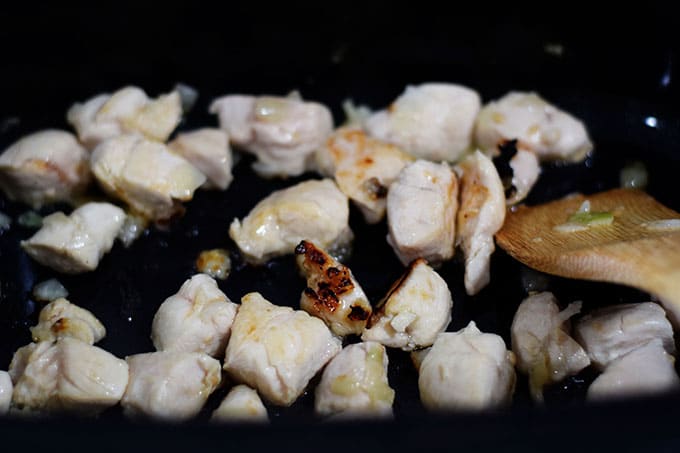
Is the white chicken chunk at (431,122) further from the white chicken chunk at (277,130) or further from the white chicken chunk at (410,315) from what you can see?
the white chicken chunk at (410,315)

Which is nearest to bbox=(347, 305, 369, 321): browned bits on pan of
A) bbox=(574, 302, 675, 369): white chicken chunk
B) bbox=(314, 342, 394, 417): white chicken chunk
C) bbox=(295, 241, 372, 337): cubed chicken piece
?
bbox=(295, 241, 372, 337): cubed chicken piece

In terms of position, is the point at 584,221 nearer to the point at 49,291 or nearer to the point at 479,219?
the point at 479,219

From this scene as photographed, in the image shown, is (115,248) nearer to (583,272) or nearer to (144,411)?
(144,411)

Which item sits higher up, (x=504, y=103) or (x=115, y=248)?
(x=504, y=103)

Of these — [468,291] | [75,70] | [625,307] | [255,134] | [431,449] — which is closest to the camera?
[431,449]

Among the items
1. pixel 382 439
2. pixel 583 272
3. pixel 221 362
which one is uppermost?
pixel 382 439

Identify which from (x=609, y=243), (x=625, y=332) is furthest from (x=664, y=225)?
(x=625, y=332)

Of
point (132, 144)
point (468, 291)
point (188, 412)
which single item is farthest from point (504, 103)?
point (188, 412)

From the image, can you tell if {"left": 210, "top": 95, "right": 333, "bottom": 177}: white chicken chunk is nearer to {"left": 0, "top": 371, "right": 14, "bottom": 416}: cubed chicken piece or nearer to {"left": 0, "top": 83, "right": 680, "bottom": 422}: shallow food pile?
{"left": 0, "top": 83, "right": 680, "bottom": 422}: shallow food pile
